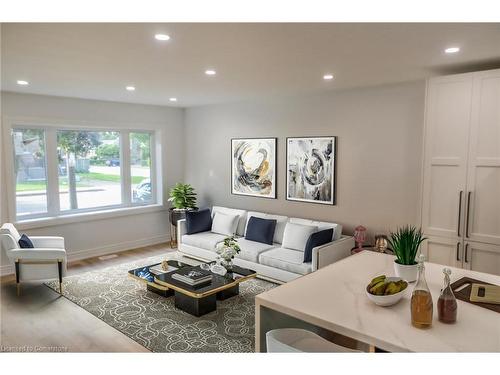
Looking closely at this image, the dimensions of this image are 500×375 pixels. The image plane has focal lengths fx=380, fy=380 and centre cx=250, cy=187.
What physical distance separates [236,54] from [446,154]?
2334 mm

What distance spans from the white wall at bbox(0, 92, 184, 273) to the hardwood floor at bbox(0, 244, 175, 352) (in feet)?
4.22

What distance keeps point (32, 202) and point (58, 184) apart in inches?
18.2

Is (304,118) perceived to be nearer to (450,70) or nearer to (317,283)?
(450,70)

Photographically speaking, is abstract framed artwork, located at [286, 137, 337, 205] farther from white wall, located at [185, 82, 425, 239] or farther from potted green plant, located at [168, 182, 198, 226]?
potted green plant, located at [168, 182, 198, 226]

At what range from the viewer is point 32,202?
5895 millimetres

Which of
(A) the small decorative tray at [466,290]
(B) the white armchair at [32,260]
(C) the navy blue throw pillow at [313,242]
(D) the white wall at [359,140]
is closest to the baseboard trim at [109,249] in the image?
(B) the white armchair at [32,260]

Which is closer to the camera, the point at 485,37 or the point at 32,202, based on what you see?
the point at 485,37

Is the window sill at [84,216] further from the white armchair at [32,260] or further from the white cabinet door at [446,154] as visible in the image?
the white cabinet door at [446,154]

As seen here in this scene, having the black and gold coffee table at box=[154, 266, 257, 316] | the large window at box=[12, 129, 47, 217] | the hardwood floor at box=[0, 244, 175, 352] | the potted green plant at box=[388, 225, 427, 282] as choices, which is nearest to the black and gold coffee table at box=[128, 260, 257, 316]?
the black and gold coffee table at box=[154, 266, 257, 316]

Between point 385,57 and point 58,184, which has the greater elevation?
point 385,57

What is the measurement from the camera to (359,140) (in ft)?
16.9

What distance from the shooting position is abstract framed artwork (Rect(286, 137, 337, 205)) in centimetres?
545
